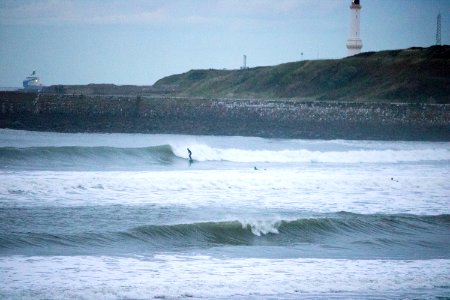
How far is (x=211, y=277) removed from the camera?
9.47 metres

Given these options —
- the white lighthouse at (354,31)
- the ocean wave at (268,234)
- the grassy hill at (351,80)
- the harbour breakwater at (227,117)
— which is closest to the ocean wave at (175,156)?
the harbour breakwater at (227,117)

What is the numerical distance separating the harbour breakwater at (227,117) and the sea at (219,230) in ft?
43.8

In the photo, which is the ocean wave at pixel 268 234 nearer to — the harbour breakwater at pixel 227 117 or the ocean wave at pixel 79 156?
the ocean wave at pixel 79 156

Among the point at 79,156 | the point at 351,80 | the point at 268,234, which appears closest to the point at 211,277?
the point at 268,234

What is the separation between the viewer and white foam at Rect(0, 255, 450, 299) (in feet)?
28.6

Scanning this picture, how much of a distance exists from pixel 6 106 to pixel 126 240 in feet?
94.2

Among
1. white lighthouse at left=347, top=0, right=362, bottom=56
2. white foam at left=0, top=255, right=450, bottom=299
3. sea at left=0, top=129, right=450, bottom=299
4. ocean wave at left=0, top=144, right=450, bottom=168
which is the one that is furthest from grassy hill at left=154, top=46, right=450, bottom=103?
white foam at left=0, top=255, right=450, bottom=299

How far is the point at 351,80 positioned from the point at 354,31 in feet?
31.5

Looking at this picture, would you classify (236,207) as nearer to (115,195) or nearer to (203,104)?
(115,195)

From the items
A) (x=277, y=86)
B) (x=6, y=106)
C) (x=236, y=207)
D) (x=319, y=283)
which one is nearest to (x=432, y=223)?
(x=236, y=207)

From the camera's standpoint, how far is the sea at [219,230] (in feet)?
30.0

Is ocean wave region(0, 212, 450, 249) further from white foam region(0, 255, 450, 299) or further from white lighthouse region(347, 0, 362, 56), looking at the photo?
white lighthouse region(347, 0, 362, 56)

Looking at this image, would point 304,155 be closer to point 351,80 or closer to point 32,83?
point 351,80

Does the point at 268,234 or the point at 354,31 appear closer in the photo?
the point at 268,234
